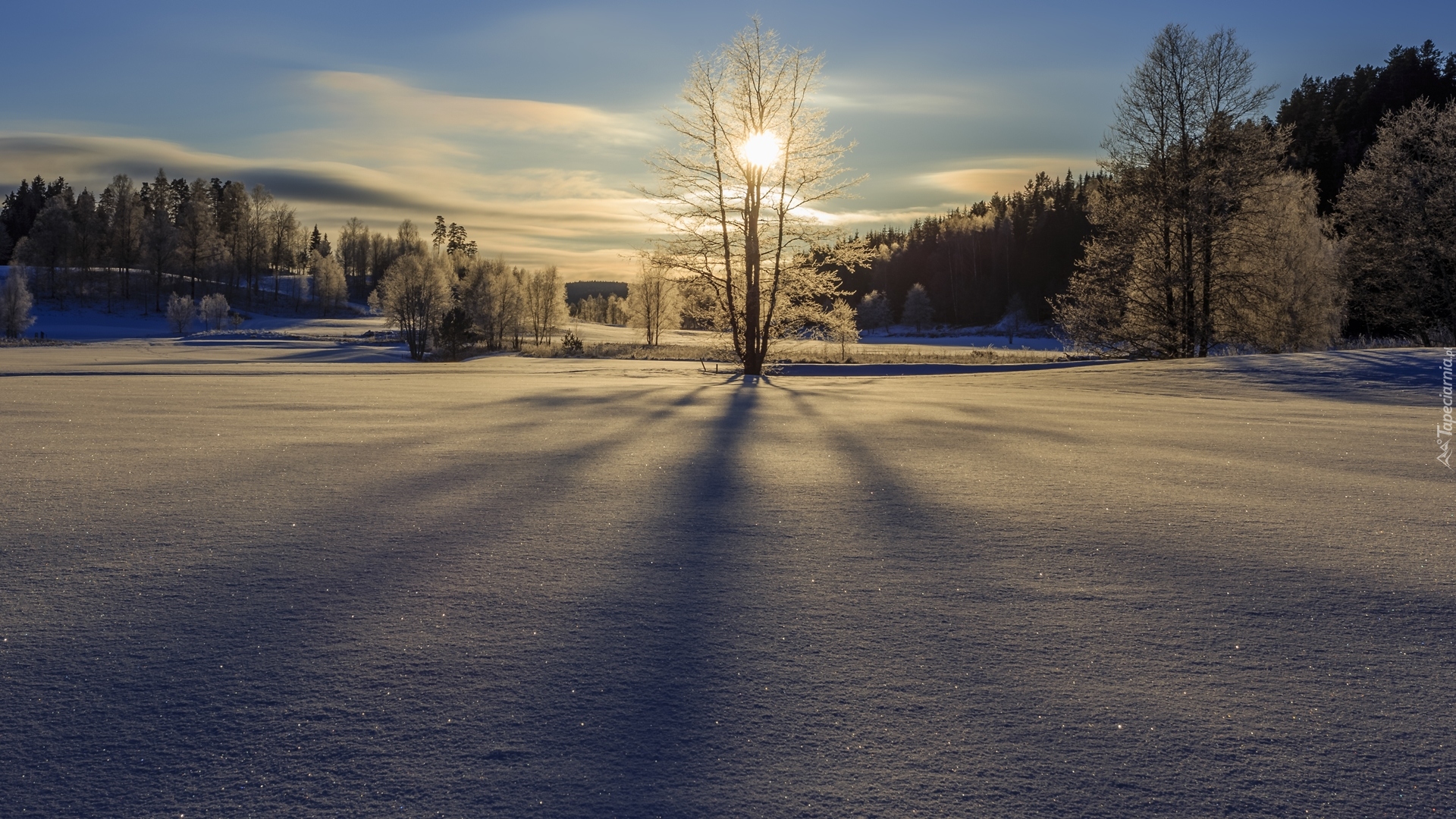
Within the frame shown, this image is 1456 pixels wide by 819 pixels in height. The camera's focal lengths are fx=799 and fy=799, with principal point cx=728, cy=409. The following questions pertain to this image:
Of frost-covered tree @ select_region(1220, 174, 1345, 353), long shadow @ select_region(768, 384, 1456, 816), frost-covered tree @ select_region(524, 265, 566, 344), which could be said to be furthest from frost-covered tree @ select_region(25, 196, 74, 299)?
long shadow @ select_region(768, 384, 1456, 816)

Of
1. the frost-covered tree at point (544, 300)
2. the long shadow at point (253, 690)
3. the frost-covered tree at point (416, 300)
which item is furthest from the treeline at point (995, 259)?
the long shadow at point (253, 690)

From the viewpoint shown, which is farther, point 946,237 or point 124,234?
point 946,237

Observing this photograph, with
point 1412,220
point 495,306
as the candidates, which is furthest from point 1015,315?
point 1412,220

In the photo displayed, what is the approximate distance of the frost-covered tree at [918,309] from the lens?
12212cm

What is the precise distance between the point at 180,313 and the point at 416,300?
1572 inches

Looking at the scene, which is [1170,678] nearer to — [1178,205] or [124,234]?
[1178,205]

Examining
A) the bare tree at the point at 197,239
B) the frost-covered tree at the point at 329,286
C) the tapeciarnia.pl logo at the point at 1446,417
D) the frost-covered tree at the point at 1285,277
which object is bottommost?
the tapeciarnia.pl logo at the point at 1446,417

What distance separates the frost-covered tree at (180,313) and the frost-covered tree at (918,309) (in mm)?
92171

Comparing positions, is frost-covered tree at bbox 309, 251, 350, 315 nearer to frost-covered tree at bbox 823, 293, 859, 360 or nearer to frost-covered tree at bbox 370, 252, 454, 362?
frost-covered tree at bbox 370, 252, 454, 362

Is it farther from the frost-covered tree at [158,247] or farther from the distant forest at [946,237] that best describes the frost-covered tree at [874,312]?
the frost-covered tree at [158,247]

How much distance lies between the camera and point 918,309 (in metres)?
122

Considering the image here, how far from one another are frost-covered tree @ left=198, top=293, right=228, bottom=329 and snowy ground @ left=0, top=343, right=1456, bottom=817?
90.9 meters

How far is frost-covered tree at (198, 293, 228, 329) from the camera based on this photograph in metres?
83.8

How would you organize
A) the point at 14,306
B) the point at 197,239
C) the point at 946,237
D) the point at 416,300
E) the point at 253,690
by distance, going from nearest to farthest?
the point at 253,690, the point at 416,300, the point at 14,306, the point at 197,239, the point at 946,237
